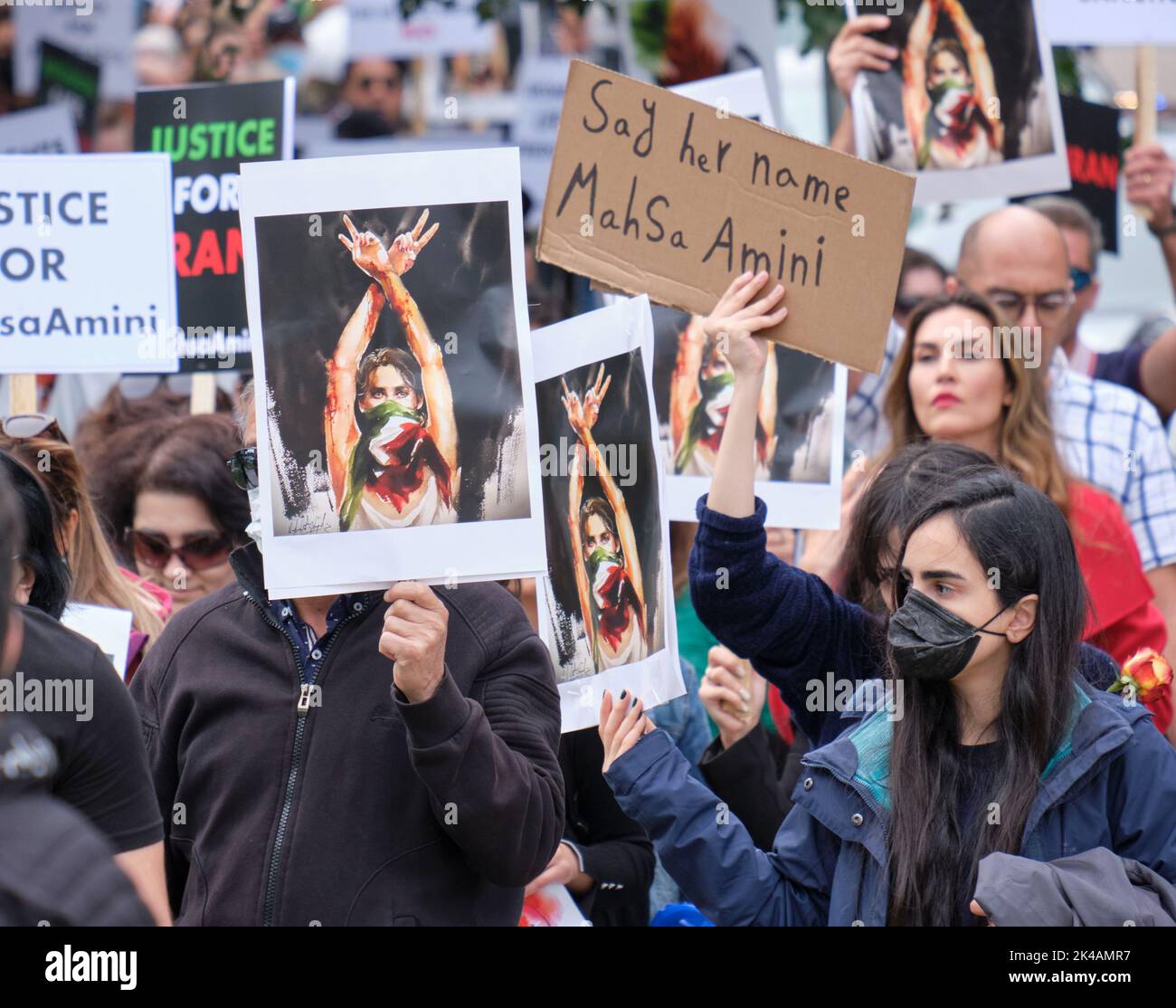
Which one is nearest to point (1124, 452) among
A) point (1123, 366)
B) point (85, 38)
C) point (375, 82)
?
point (1123, 366)

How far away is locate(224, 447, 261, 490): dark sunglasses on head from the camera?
10.2 feet

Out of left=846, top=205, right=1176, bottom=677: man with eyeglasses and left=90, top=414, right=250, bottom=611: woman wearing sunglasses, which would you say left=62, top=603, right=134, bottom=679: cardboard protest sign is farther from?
left=846, top=205, right=1176, bottom=677: man with eyeglasses

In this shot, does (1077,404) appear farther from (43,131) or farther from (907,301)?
(43,131)

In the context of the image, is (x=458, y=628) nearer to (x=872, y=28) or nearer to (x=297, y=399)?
(x=297, y=399)

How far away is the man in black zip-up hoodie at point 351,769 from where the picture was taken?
288 cm

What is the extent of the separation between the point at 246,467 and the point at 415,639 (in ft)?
1.76

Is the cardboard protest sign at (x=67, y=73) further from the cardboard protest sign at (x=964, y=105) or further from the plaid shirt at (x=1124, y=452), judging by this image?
the plaid shirt at (x=1124, y=452)

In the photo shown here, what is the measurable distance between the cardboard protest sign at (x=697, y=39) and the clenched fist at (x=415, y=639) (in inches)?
194

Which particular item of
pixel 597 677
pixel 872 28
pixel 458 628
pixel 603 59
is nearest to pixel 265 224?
pixel 458 628

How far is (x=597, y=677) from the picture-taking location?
3455 millimetres
